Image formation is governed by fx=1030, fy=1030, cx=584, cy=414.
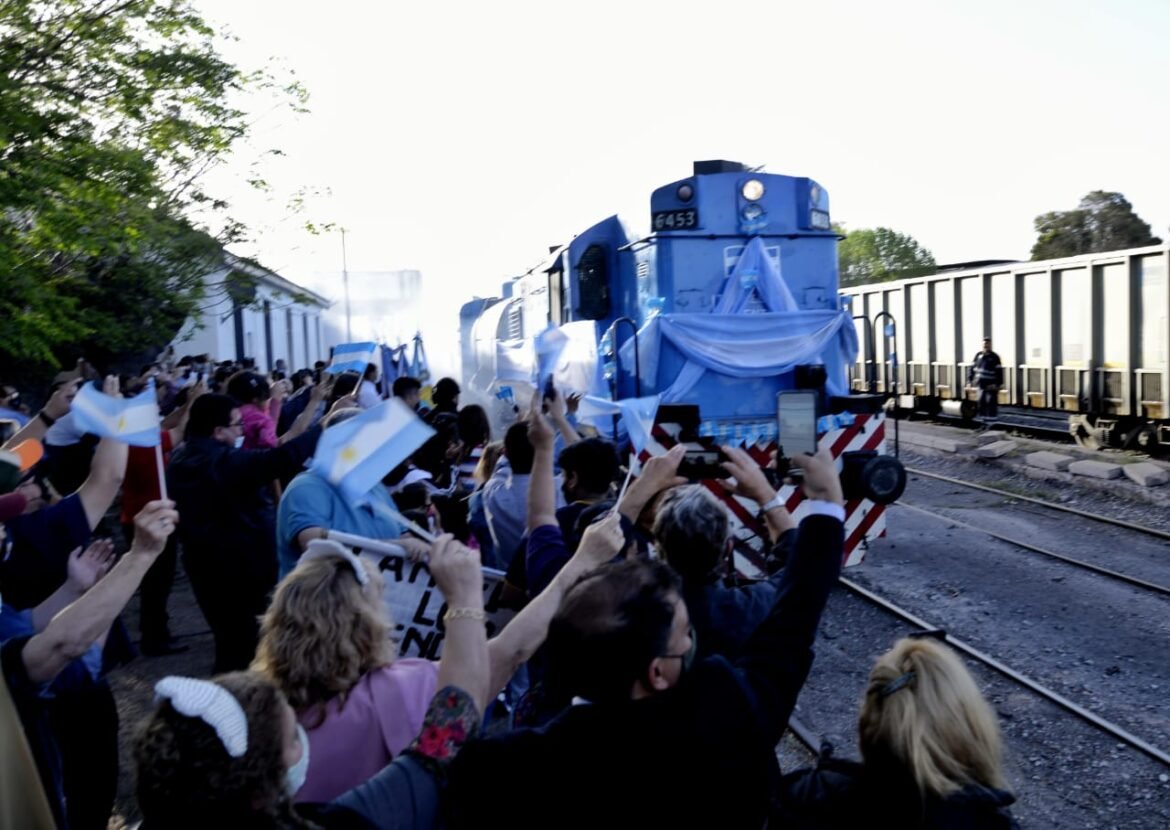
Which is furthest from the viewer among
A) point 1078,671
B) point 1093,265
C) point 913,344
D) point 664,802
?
point 913,344

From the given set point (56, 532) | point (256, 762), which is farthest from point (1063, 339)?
point (256, 762)

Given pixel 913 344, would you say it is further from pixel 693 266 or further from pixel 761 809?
pixel 761 809

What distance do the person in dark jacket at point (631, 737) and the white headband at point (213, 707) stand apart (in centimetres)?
44

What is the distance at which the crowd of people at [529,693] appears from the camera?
1.99m

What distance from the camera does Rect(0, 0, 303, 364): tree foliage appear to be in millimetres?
9297

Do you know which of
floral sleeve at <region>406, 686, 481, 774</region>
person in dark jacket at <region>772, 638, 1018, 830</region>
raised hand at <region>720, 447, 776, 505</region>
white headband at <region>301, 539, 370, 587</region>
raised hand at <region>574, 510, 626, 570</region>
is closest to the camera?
floral sleeve at <region>406, 686, 481, 774</region>

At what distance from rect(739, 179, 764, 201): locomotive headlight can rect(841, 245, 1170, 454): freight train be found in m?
2.70

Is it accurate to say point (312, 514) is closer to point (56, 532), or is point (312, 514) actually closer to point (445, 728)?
point (56, 532)

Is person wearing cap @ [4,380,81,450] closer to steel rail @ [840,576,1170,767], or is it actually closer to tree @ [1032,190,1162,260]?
steel rail @ [840,576,1170,767]

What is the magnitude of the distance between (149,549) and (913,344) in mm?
22781

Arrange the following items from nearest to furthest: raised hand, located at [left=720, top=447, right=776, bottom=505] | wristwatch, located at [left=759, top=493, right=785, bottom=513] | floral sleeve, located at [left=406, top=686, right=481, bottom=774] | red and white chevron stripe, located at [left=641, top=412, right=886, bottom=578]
→ floral sleeve, located at [left=406, top=686, right=481, bottom=774]
raised hand, located at [left=720, top=447, right=776, bottom=505]
wristwatch, located at [left=759, top=493, right=785, bottom=513]
red and white chevron stripe, located at [left=641, top=412, right=886, bottom=578]

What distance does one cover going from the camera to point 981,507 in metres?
13.1

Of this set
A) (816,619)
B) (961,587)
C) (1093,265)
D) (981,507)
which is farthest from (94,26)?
(1093,265)

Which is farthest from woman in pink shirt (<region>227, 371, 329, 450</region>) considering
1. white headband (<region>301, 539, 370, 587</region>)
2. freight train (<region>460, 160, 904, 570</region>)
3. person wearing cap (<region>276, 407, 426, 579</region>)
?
white headband (<region>301, 539, 370, 587</region>)
